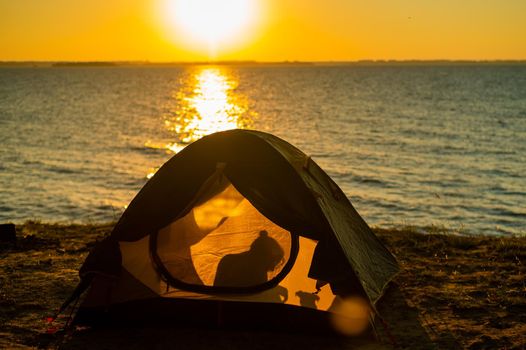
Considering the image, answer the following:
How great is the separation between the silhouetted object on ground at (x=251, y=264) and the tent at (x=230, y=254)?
0.01m

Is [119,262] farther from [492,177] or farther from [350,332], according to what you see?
[492,177]

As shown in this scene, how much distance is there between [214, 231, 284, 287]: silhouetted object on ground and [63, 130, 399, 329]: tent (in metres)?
0.01

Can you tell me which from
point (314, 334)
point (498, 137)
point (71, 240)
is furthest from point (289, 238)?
point (498, 137)

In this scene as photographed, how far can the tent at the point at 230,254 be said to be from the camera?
23.9 ft

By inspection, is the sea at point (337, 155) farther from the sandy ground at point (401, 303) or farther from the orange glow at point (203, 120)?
the sandy ground at point (401, 303)

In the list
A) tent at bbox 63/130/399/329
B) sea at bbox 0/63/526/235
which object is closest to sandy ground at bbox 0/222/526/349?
tent at bbox 63/130/399/329

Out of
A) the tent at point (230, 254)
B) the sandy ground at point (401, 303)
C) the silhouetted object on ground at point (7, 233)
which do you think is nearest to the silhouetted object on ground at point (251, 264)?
the tent at point (230, 254)

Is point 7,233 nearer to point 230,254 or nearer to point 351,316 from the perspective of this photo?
point 230,254

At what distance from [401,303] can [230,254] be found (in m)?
2.35

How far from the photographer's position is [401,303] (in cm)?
834

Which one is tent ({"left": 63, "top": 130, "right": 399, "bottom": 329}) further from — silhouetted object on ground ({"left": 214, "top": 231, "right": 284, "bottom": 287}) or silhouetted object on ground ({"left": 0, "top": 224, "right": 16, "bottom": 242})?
silhouetted object on ground ({"left": 0, "top": 224, "right": 16, "bottom": 242})

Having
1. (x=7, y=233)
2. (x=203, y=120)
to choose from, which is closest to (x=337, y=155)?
(x=7, y=233)

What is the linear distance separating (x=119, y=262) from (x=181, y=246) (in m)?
0.83

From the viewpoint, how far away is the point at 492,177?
25156mm
